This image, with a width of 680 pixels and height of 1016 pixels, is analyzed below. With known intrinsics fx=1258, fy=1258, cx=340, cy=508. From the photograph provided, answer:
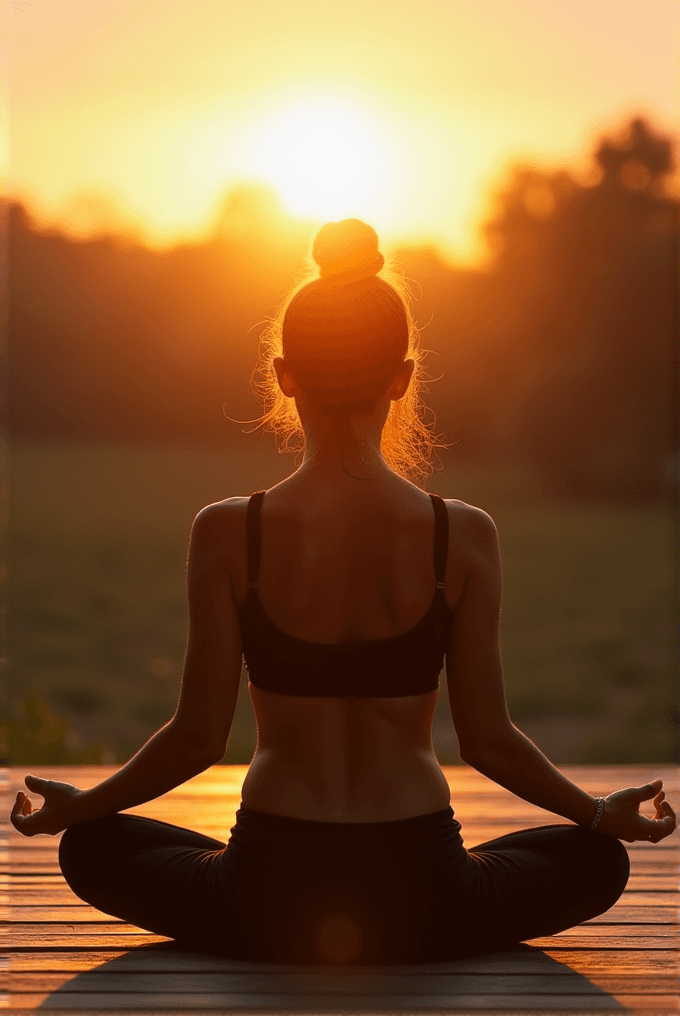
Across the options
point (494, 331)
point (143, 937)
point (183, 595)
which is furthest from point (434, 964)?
point (494, 331)

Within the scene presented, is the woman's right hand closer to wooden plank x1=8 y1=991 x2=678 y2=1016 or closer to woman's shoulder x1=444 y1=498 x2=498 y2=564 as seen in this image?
wooden plank x1=8 y1=991 x2=678 y2=1016

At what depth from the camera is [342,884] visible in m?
2.31

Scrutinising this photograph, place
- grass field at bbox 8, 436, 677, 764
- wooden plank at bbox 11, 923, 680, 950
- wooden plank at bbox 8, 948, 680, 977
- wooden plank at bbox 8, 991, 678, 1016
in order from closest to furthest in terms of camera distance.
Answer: wooden plank at bbox 8, 991, 678, 1016
wooden plank at bbox 8, 948, 680, 977
wooden plank at bbox 11, 923, 680, 950
grass field at bbox 8, 436, 677, 764

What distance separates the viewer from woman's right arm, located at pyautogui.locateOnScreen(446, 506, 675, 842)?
235cm

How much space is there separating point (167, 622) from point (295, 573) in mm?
19257

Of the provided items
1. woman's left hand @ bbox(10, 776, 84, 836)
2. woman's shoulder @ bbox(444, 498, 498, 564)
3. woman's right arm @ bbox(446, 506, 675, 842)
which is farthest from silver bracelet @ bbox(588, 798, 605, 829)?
woman's left hand @ bbox(10, 776, 84, 836)

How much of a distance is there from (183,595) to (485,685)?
20417 mm

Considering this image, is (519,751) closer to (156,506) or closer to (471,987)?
A: (471,987)

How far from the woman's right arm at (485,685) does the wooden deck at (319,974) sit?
0.35m

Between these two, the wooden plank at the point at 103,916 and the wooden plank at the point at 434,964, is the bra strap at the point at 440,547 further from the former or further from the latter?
the wooden plank at the point at 103,916

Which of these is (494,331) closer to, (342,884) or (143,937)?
(143,937)

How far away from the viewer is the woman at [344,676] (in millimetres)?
2293

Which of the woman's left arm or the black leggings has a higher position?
the woman's left arm

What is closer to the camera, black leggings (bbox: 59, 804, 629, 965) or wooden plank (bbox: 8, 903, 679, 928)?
black leggings (bbox: 59, 804, 629, 965)
